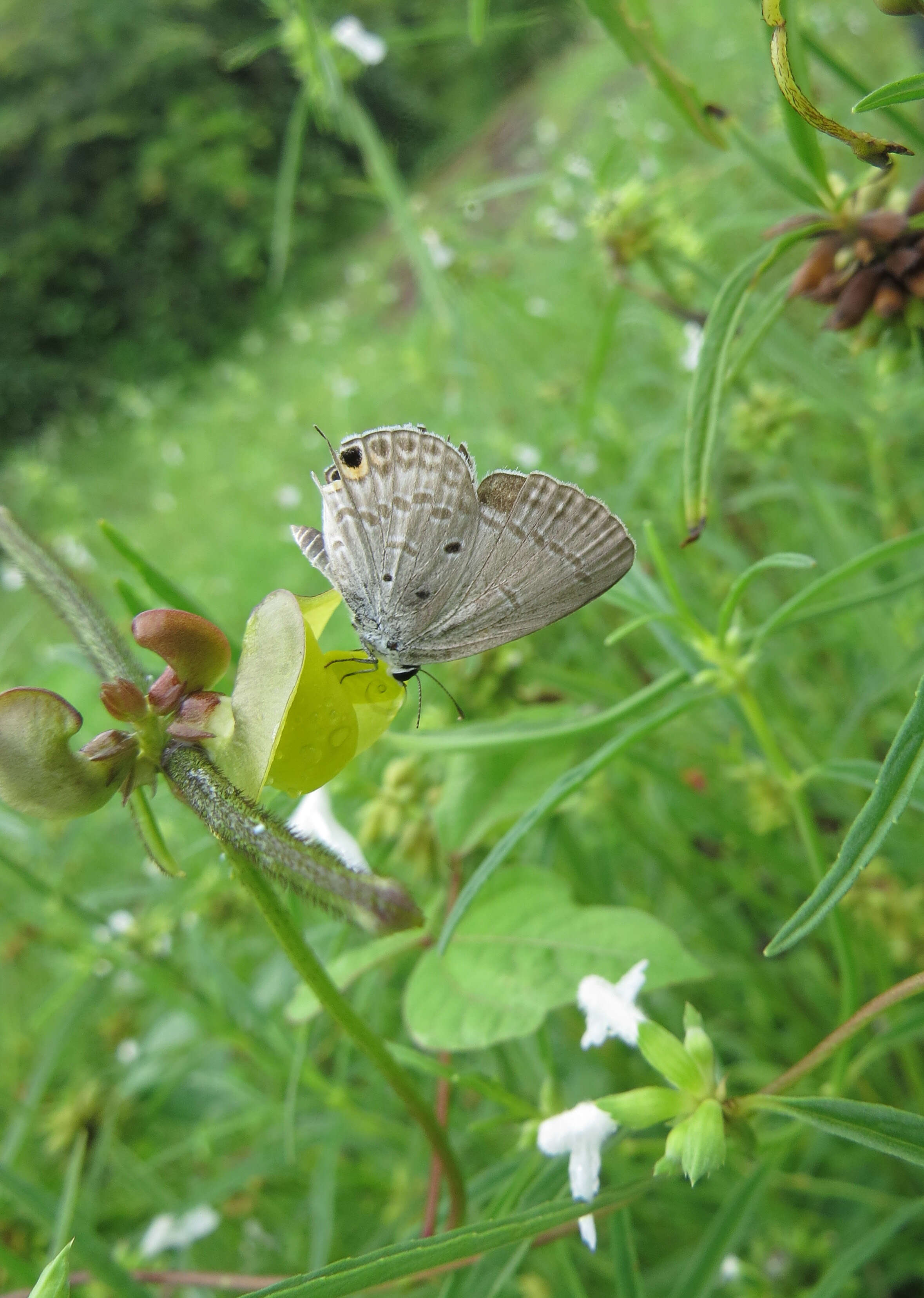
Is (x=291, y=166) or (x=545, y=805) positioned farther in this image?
(x=291, y=166)

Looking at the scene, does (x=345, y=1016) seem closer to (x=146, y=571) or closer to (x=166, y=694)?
(x=166, y=694)

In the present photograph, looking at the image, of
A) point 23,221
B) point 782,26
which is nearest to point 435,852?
point 782,26

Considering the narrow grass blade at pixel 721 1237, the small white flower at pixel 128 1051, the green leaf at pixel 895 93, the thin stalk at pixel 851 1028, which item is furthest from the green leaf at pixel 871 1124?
the small white flower at pixel 128 1051

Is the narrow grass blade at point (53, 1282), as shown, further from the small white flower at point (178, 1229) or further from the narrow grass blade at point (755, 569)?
the small white flower at point (178, 1229)

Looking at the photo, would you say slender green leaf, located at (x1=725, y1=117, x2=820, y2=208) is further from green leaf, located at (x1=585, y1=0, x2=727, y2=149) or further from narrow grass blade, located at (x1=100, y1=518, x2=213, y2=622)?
narrow grass blade, located at (x1=100, y1=518, x2=213, y2=622)

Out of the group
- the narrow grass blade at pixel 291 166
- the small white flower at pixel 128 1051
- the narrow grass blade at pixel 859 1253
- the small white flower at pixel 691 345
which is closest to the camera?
the narrow grass blade at pixel 859 1253

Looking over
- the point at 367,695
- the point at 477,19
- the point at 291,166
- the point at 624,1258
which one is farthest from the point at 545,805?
the point at 291,166

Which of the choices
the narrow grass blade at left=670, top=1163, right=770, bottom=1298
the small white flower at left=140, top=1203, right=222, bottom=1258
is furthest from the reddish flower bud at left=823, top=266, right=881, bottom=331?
the small white flower at left=140, top=1203, right=222, bottom=1258

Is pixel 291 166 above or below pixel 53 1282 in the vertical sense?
above

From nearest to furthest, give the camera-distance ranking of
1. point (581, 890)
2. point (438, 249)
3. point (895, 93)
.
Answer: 1. point (895, 93)
2. point (581, 890)
3. point (438, 249)
